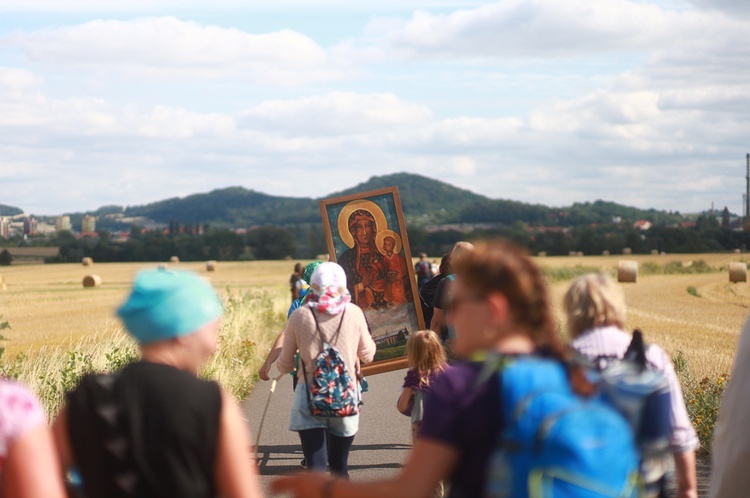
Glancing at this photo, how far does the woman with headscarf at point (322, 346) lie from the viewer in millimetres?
6148

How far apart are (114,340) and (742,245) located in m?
86.4

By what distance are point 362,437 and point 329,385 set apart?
4.27 meters

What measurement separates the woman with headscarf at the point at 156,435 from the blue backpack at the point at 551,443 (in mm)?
834

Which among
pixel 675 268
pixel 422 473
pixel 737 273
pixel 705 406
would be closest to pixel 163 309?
pixel 422 473

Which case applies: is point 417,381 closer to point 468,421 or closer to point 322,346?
point 322,346

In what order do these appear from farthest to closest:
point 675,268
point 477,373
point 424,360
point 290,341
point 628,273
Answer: point 675,268
point 628,273
point 424,360
point 290,341
point 477,373

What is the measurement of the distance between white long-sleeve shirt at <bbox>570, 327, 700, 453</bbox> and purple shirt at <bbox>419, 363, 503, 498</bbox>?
1.37 meters

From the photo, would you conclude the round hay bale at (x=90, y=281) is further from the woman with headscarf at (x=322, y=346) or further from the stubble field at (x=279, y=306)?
the woman with headscarf at (x=322, y=346)

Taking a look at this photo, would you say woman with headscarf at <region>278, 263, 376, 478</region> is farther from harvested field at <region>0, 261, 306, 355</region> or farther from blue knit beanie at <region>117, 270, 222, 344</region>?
blue knit beanie at <region>117, 270, 222, 344</region>

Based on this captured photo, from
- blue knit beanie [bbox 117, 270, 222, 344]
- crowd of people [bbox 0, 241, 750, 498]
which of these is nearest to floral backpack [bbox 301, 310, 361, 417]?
crowd of people [bbox 0, 241, 750, 498]

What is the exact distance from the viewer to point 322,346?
20.3 ft

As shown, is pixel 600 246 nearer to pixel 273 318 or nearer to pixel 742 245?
pixel 742 245

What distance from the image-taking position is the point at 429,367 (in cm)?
700

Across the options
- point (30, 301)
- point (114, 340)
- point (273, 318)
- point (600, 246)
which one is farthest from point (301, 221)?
point (114, 340)
